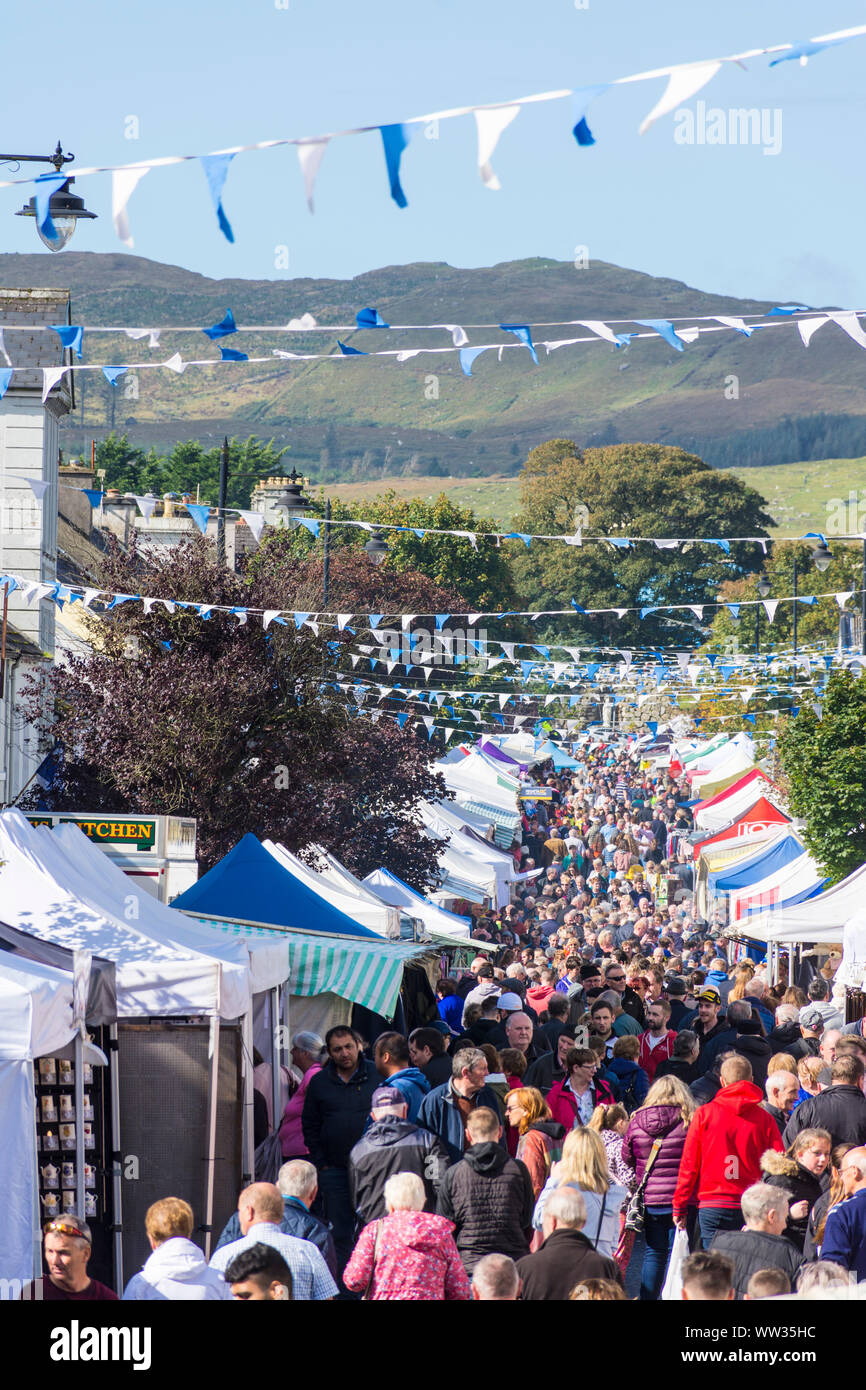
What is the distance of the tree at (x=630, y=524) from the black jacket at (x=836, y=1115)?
282 ft

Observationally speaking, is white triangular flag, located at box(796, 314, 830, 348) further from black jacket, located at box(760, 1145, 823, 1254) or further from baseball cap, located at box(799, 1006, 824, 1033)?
baseball cap, located at box(799, 1006, 824, 1033)

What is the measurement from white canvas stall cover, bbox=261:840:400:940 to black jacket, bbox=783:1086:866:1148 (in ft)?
25.6

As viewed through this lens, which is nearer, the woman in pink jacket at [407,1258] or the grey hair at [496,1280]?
the grey hair at [496,1280]

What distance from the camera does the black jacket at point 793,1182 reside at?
27.0ft

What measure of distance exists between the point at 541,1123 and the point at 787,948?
19290 mm

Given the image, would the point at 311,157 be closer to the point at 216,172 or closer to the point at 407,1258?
the point at 216,172

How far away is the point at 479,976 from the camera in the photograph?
56.0 feet

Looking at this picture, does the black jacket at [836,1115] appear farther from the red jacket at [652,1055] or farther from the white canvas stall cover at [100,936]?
the red jacket at [652,1055]

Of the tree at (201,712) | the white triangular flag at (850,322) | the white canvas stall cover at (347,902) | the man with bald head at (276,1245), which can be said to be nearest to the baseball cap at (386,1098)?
the man with bald head at (276,1245)

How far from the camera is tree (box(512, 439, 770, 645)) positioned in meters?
98.9

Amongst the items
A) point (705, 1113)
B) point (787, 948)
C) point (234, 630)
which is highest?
point (234, 630)

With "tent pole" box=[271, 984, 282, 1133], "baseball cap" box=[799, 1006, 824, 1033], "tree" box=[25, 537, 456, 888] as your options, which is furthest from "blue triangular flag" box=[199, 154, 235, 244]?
"tree" box=[25, 537, 456, 888]
